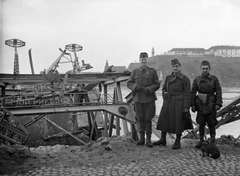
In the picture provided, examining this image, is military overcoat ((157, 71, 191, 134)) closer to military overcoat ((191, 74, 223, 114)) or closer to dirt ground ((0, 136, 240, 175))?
military overcoat ((191, 74, 223, 114))

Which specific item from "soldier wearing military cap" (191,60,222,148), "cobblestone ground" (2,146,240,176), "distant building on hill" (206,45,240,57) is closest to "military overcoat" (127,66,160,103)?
"soldier wearing military cap" (191,60,222,148)

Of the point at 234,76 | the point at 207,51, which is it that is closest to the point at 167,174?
the point at 234,76

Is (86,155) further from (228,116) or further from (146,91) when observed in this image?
(228,116)

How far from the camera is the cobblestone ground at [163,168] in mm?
4062

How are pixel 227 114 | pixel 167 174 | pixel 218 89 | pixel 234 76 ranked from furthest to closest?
pixel 234 76 → pixel 227 114 → pixel 218 89 → pixel 167 174

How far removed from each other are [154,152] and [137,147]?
495 millimetres

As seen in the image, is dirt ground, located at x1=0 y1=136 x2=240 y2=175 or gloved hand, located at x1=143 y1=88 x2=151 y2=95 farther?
gloved hand, located at x1=143 y1=88 x2=151 y2=95

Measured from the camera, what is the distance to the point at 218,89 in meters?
5.01

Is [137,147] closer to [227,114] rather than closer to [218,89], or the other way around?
[218,89]

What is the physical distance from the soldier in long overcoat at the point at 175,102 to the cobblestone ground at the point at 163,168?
25.8 inches

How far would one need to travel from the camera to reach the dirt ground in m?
4.42

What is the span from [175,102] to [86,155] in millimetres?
2193

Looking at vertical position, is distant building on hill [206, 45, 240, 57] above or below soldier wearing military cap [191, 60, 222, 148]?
above

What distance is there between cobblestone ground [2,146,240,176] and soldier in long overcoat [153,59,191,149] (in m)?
0.65
